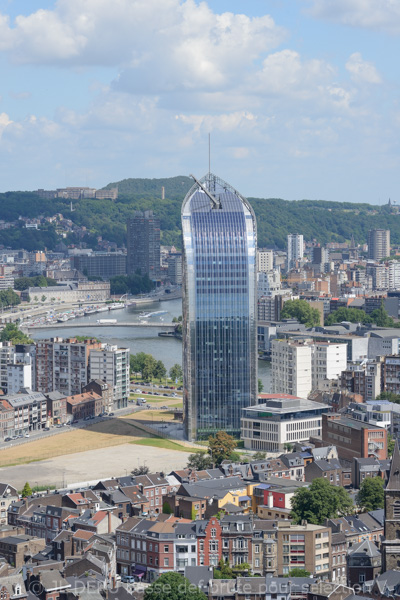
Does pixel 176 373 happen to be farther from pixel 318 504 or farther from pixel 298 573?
pixel 298 573

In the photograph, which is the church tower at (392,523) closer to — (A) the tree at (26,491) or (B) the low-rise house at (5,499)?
(B) the low-rise house at (5,499)

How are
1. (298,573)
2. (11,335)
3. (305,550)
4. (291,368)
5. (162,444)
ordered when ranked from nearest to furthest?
1. (298,573)
2. (305,550)
3. (162,444)
4. (291,368)
5. (11,335)

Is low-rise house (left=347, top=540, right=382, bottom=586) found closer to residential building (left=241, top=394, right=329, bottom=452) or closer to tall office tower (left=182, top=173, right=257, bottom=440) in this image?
residential building (left=241, top=394, right=329, bottom=452)

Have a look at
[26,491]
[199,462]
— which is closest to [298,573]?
[26,491]

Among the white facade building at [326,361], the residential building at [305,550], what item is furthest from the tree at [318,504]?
the white facade building at [326,361]

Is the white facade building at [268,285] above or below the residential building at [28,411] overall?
above

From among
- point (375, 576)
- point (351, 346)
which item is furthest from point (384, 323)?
point (375, 576)
